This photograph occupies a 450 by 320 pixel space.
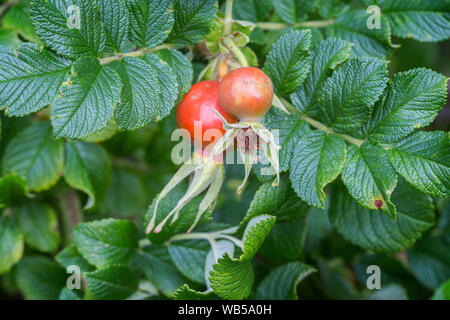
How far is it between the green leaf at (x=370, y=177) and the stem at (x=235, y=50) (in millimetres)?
403

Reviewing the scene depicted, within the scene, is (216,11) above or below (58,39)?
above

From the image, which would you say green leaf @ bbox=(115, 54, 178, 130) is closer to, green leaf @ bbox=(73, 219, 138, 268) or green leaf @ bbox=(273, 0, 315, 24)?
green leaf @ bbox=(73, 219, 138, 268)

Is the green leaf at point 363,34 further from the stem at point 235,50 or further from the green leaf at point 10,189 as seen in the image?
the green leaf at point 10,189

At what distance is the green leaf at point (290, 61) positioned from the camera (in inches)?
54.9

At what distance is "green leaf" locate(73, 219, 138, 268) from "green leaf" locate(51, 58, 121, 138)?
457 mm

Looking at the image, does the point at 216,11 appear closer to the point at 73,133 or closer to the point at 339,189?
the point at 73,133

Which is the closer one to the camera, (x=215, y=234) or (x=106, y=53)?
(x=106, y=53)

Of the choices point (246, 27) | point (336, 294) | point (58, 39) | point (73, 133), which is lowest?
point (336, 294)

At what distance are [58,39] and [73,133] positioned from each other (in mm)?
262

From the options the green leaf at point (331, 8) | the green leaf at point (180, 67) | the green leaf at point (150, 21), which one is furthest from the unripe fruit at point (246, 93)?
the green leaf at point (331, 8)

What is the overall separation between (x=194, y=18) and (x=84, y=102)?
414 mm

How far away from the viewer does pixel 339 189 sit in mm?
1741

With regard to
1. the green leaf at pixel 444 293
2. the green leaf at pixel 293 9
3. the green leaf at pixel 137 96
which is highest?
the green leaf at pixel 293 9

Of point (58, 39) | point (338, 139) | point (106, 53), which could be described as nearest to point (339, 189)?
point (338, 139)
